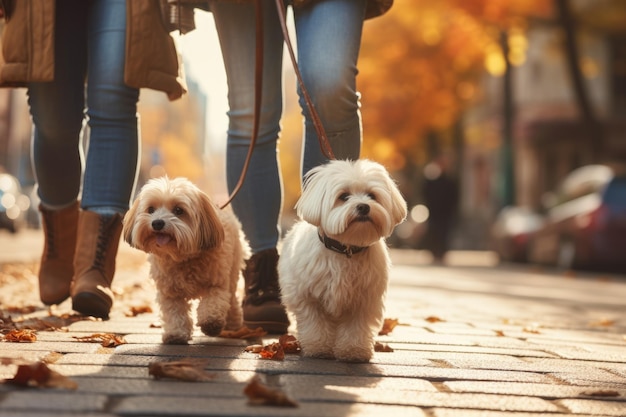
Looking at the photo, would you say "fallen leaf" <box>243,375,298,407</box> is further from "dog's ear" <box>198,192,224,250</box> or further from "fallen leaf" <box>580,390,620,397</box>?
"dog's ear" <box>198,192,224,250</box>

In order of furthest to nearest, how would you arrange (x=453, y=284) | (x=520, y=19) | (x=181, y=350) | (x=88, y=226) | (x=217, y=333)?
1. (x=520, y=19)
2. (x=453, y=284)
3. (x=88, y=226)
4. (x=217, y=333)
5. (x=181, y=350)

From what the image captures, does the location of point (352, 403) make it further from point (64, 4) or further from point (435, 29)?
point (435, 29)

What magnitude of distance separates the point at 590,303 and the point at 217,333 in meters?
5.48

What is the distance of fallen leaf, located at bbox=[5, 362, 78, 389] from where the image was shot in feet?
9.36

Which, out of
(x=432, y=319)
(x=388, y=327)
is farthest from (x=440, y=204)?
(x=388, y=327)

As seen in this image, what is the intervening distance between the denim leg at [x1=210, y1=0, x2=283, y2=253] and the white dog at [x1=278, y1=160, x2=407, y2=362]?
85 cm

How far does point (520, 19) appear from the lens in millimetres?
21547

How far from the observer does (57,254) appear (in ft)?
18.2

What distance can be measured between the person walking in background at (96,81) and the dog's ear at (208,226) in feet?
2.93

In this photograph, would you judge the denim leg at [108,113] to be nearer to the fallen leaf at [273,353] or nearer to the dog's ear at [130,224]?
the dog's ear at [130,224]

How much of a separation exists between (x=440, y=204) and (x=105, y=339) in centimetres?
1828

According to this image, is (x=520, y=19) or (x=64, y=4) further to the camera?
(x=520, y=19)

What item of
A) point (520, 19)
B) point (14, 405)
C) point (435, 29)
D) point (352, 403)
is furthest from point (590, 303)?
point (435, 29)

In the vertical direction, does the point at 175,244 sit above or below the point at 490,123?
below
